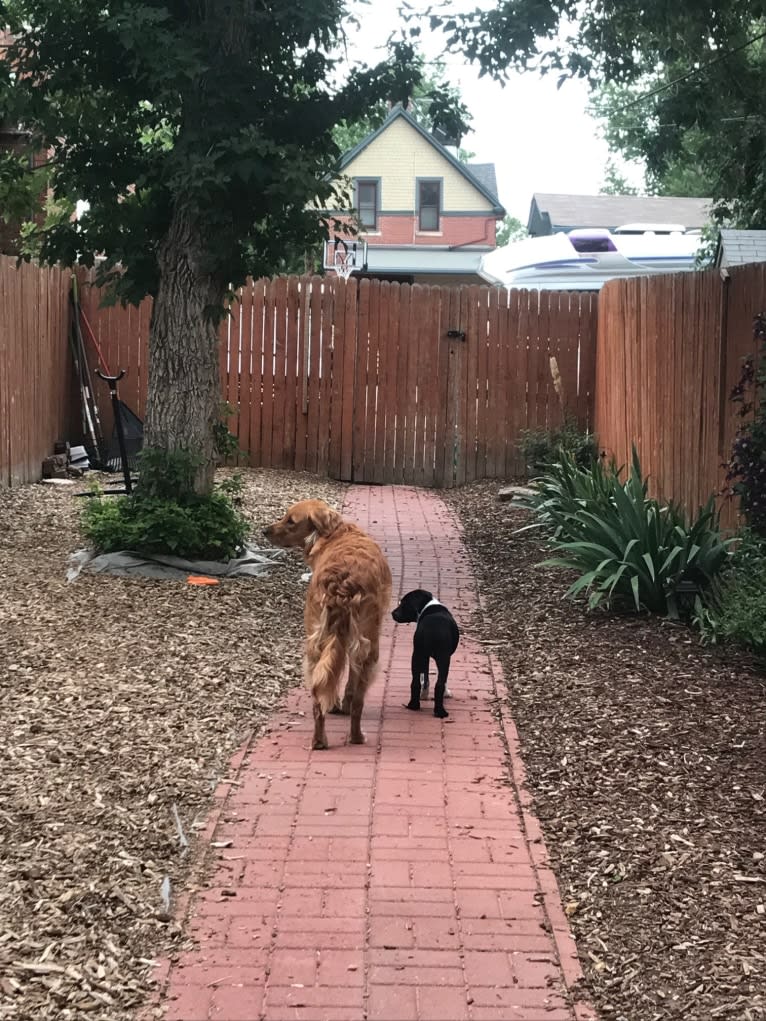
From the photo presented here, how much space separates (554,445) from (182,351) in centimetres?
610

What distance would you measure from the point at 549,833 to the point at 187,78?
17.8ft

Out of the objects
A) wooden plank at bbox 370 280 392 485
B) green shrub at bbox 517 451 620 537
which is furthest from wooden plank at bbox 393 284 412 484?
green shrub at bbox 517 451 620 537

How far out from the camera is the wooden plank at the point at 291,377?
14.4 metres

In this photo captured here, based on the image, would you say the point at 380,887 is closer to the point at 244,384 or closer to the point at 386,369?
the point at 386,369

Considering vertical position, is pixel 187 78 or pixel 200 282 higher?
pixel 187 78

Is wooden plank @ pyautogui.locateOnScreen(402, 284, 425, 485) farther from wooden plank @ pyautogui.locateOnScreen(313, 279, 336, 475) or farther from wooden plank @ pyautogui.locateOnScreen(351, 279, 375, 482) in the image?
wooden plank @ pyautogui.locateOnScreen(313, 279, 336, 475)

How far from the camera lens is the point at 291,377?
14469 millimetres

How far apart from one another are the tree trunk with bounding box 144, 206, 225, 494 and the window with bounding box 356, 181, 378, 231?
32.9 meters

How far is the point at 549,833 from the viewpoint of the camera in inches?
178

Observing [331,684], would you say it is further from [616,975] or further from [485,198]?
[485,198]

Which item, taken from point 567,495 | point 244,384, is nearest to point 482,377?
point 244,384

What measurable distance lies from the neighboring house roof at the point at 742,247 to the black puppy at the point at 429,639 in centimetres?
759

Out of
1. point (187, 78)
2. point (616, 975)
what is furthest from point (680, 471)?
point (616, 975)

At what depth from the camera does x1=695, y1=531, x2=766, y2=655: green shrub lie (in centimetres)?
645
